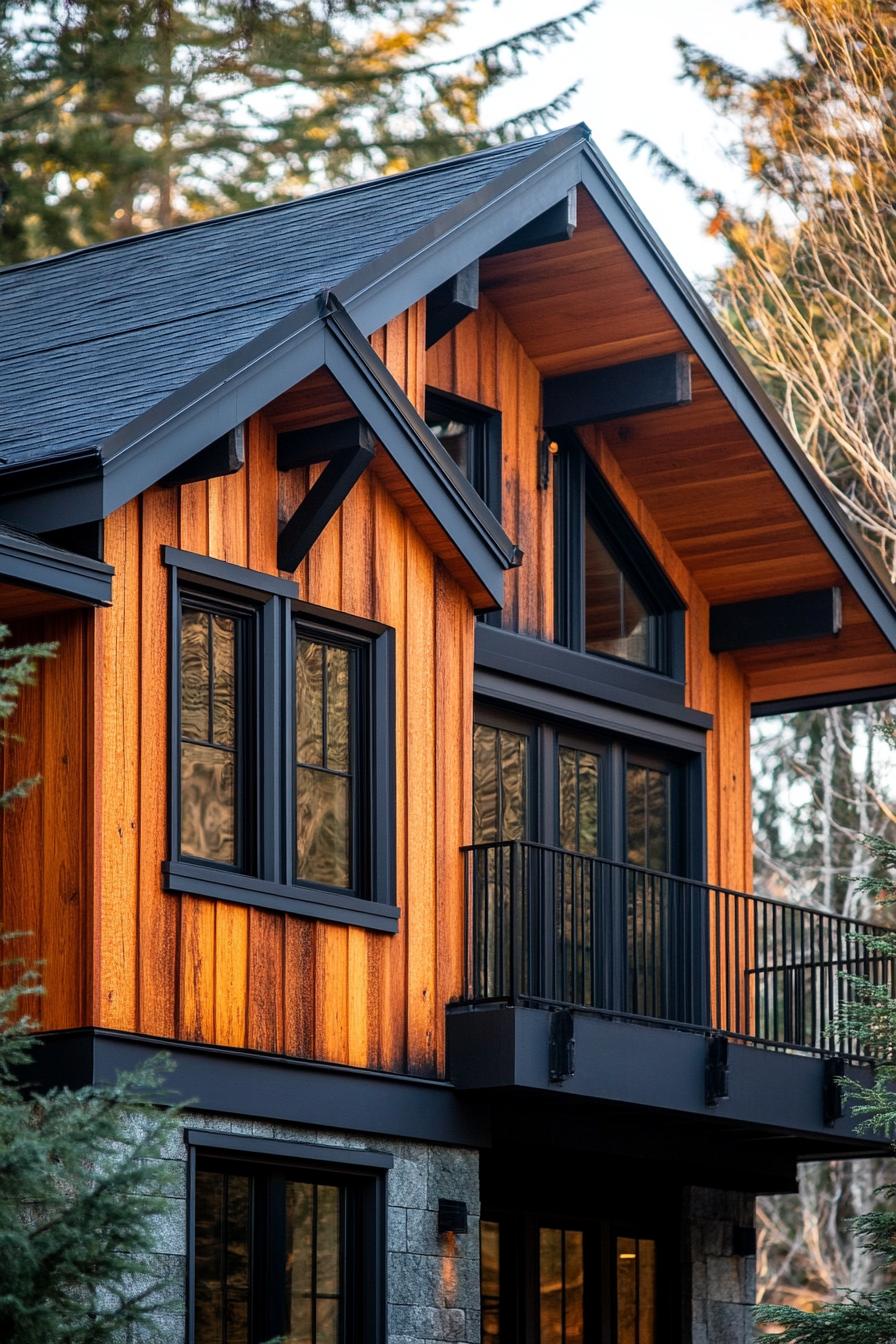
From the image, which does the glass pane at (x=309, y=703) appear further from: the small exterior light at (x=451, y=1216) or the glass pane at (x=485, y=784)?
the small exterior light at (x=451, y=1216)

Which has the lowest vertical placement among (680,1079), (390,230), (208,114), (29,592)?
(680,1079)

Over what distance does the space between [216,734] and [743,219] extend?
1212 centimetres

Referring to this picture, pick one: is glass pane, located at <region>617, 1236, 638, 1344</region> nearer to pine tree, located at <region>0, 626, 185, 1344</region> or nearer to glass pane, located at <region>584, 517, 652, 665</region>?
glass pane, located at <region>584, 517, 652, 665</region>

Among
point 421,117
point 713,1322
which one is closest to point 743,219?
point 421,117

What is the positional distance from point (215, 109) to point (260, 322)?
1586 centimetres

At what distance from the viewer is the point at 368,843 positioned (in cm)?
1196

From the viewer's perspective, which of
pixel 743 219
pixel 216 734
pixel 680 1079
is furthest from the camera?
pixel 743 219

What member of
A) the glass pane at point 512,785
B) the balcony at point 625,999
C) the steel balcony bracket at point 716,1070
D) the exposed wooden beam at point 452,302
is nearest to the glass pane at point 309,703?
the balcony at point 625,999

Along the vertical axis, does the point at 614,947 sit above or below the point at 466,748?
below

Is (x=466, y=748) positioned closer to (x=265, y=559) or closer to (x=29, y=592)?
(x=265, y=559)

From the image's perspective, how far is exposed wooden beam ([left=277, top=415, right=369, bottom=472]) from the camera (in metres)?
11.7

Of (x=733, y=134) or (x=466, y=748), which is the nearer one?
(x=466, y=748)

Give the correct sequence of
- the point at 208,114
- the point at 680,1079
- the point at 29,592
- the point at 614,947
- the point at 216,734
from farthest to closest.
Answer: the point at 208,114
the point at 614,947
the point at 680,1079
the point at 216,734
the point at 29,592

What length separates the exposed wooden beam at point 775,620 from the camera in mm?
15281
